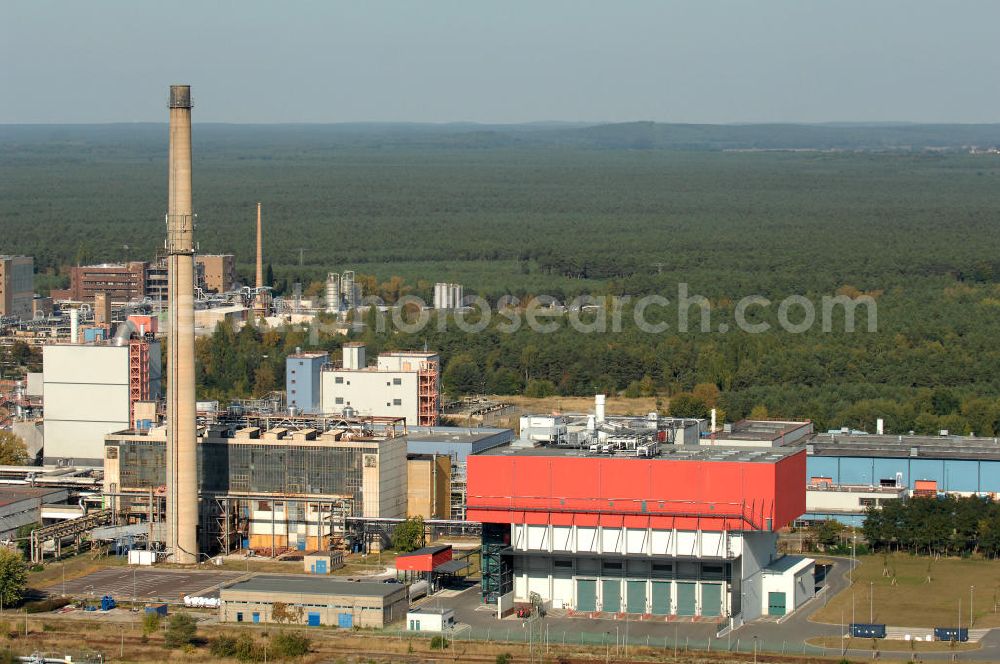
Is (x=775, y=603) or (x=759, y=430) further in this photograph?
(x=759, y=430)

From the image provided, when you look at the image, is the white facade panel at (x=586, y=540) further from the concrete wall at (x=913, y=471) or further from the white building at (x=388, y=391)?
the white building at (x=388, y=391)

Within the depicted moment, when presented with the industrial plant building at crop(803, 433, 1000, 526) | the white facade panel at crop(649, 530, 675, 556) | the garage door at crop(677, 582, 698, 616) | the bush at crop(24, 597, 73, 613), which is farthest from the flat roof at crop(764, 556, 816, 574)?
A: the bush at crop(24, 597, 73, 613)

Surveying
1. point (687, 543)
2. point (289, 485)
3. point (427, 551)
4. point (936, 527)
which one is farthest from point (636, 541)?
point (289, 485)

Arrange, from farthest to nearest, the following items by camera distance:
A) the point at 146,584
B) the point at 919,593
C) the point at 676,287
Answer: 1. the point at 676,287
2. the point at 146,584
3. the point at 919,593

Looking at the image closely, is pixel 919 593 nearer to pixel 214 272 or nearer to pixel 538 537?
pixel 538 537

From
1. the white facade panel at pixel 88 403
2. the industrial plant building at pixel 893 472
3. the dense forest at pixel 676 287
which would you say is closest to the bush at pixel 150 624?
the white facade panel at pixel 88 403

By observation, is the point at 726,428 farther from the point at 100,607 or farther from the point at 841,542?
the point at 100,607
